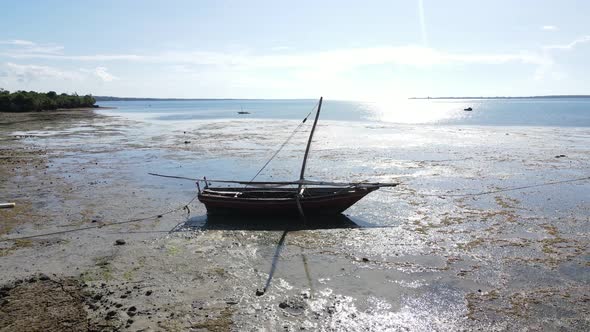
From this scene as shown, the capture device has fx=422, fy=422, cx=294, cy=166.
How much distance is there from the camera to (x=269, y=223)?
51.3 ft

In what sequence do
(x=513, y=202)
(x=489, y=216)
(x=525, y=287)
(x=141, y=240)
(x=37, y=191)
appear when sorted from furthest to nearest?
(x=37, y=191)
(x=513, y=202)
(x=489, y=216)
(x=141, y=240)
(x=525, y=287)

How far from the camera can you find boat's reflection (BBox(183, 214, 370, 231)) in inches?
597

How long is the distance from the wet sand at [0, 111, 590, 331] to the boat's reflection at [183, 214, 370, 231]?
0.12m

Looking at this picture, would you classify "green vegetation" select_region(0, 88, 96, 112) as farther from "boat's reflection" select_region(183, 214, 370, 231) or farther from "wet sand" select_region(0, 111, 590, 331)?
"boat's reflection" select_region(183, 214, 370, 231)

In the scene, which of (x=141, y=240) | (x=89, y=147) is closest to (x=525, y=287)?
(x=141, y=240)

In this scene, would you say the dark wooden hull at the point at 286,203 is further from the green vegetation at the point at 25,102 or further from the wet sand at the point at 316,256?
the green vegetation at the point at 25,102

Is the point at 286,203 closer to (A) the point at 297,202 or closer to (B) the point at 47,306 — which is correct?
(A) the point at 297,202

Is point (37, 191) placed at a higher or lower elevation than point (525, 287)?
higher

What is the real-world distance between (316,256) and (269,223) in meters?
3.70

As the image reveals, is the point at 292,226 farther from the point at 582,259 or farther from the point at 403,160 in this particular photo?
the point at 403,160

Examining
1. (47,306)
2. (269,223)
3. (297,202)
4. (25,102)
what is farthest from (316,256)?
(25,102)

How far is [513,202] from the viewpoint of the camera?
1819 centimetres

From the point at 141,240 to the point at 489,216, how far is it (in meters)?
12.7

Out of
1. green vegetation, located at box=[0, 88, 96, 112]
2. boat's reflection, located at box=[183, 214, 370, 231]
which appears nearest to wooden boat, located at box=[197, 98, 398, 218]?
boat's reflection, located at box=[183, 214, 370, 231]
